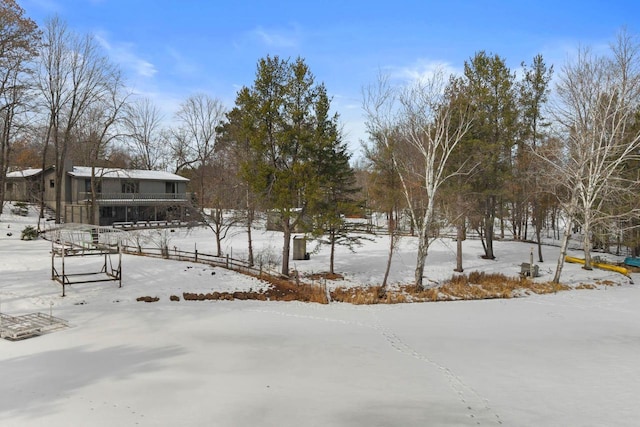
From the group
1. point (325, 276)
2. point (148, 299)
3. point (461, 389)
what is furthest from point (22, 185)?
point (461, 389)

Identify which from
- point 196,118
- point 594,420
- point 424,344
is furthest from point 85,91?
point 594,420

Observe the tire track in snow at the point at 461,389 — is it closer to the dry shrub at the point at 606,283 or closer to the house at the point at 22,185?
the dry shrub at the point at 606,283

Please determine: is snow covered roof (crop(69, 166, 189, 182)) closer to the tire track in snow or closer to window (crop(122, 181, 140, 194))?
window (crop(122, 181, 140, 194))

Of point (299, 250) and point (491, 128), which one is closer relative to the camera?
point (491, 128)

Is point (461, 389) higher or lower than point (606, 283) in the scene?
lower

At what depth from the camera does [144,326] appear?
38.3 ft

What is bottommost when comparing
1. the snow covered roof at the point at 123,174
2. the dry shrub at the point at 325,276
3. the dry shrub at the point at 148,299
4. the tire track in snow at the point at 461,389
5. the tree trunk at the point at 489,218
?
the tire track in snow at the point at 461,389

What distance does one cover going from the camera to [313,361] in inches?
362

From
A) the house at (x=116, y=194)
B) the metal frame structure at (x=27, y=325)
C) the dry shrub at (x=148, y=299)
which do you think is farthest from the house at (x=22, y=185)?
the metal frame structure at (x=27, y=325)

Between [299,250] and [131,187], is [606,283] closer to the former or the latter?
[299,250]

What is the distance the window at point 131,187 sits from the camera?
4118 centimetres

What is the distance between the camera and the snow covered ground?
22.0 ft

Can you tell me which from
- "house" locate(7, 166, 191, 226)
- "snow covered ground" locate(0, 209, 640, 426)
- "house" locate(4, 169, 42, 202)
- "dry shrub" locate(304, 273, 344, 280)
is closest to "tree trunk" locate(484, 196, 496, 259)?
"snow covered ground" locate(0, 209, 640, 426)

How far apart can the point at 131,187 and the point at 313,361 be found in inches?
1526
